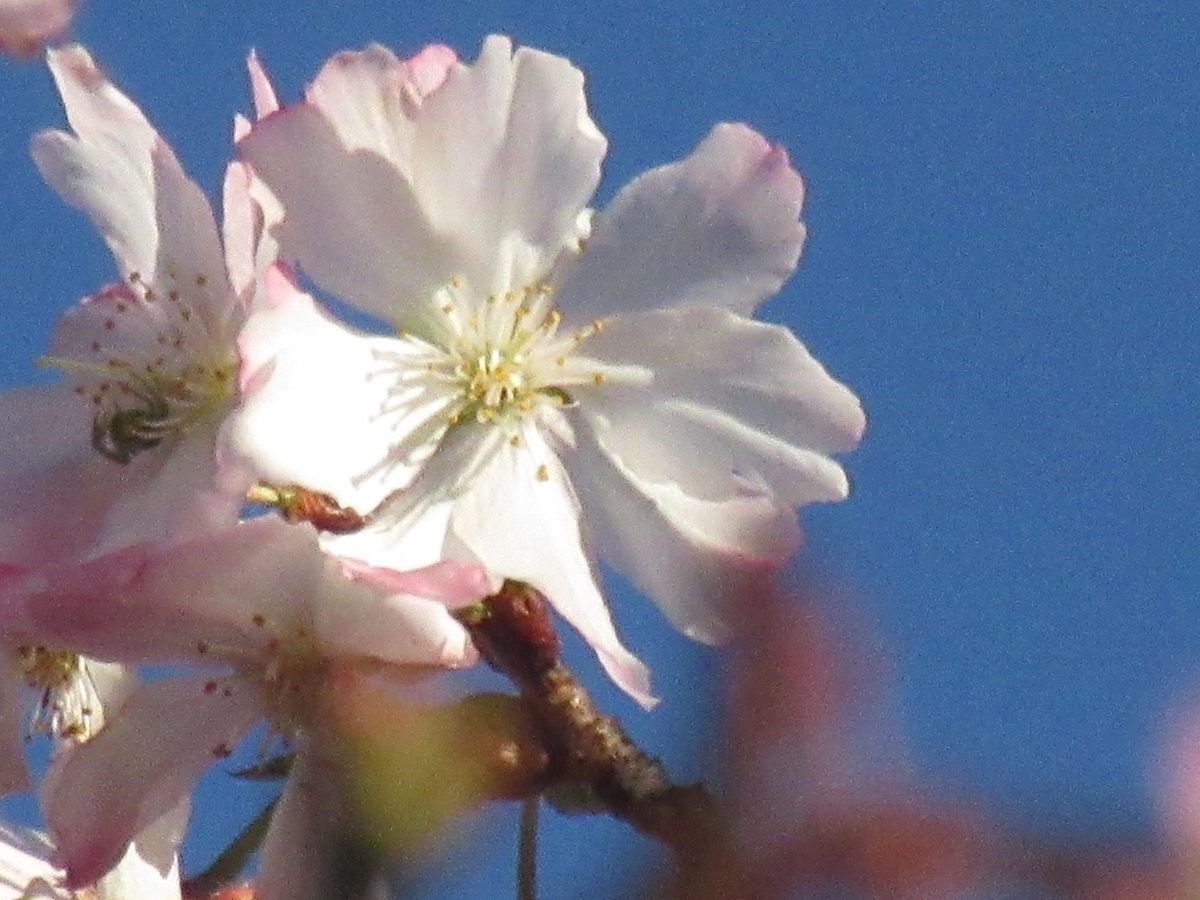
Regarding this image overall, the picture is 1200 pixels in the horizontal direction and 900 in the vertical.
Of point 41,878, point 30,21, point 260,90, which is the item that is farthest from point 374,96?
point 41,878

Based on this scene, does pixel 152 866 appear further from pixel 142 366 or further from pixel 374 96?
pixel 374 96

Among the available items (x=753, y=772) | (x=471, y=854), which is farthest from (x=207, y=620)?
(x=753, y=772)

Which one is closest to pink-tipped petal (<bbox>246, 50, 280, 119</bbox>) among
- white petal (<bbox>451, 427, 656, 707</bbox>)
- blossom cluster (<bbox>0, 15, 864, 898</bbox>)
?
blossom cluster (<bbox>0, 15, 864, 898</bbox>)

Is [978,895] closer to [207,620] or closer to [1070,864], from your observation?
[1070,864]

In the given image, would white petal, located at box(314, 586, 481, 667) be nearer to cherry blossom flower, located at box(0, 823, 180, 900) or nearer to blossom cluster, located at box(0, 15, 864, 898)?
blossom cluster, located at box(0, 15, 864, 898)

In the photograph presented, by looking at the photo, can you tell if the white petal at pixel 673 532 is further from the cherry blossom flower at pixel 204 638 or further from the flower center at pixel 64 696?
the flower center at pixel 64 696

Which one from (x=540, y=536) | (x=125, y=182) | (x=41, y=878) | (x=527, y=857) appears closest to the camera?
(x=527, y=857)
